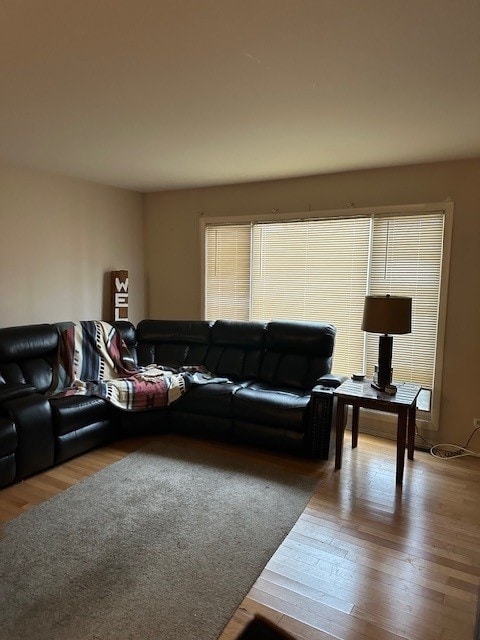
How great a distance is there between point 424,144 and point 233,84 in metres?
1.68

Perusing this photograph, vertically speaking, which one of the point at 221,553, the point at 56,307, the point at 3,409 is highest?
the point at 56,307

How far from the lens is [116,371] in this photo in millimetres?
4016

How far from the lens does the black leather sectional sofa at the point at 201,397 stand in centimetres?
293

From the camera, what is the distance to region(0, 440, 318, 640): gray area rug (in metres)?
1.74

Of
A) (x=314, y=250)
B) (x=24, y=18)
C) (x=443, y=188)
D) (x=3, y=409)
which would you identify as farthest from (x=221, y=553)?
(x=443, y=188)

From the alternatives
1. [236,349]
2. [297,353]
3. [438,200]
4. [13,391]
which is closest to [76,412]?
[13,391]

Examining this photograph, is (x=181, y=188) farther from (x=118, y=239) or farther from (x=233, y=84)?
(x=233, y=84)

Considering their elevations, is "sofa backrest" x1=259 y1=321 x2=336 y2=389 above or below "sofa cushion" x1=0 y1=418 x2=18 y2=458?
above

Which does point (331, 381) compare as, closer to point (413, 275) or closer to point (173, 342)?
point (413, 275)

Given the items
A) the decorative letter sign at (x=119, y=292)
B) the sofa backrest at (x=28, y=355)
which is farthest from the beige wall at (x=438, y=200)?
the sofa backrest at (x=28, y=355)

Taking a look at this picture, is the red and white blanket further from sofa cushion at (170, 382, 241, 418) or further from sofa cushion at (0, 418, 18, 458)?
sofa cushion at (0, 418, 18, 458)

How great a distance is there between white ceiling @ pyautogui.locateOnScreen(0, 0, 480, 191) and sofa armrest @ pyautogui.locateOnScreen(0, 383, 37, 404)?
180 cm

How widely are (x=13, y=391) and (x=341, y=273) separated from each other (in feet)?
9.81

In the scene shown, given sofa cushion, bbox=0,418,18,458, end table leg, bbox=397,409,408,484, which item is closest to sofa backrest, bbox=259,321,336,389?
end table leg, bbox=397,409,408,484
